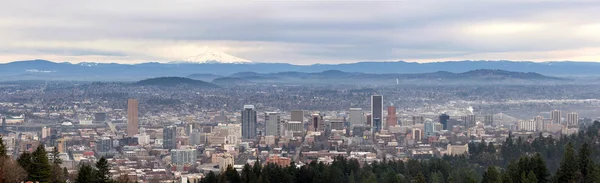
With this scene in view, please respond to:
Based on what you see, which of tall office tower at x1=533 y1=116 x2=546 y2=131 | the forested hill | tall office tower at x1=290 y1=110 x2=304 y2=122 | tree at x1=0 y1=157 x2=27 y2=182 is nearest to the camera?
tree at x1=0 y1=157 x2=27 y2=182

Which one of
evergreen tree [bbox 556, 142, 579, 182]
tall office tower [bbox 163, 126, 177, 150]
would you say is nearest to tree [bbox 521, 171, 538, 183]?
evergreen tree [bbox 556, 142, 579, 182]

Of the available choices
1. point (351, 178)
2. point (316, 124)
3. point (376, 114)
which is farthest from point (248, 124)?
point (351, 178)

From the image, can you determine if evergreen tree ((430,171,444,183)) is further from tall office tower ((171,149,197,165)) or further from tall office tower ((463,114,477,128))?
tall office tower ((463,114,477,128))

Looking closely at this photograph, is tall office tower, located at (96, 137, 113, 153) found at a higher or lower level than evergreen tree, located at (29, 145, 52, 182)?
lower

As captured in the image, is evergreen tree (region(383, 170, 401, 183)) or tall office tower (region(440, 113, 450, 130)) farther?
tall office tower (region(440, 113, 450, 130))

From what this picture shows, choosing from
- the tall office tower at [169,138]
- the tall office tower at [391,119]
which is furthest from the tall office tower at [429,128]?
the tall office tower at [169,138]

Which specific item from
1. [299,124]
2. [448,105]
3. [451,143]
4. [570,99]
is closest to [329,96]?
[448,105]

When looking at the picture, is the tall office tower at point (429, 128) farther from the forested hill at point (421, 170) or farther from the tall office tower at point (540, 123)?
the forested hill at point (421, 170)
